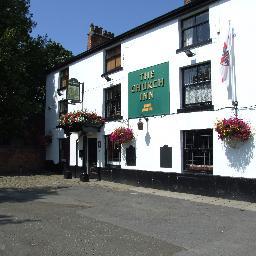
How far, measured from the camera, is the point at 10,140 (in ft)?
86.7

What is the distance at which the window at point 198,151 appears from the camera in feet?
48.6

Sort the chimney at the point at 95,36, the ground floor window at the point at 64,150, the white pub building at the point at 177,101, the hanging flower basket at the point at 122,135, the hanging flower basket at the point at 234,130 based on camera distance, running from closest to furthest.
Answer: the hanging flower basket at the point at 234,130, the white pub building at the point at 177,101, the hanging flower basket at the point at 122,135, the chimney at the point at 95,36, the ground floor window at the point at 64,150

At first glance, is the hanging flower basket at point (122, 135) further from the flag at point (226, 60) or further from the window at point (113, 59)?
the flag at point (226, 60)

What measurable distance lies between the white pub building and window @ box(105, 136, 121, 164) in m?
0.05

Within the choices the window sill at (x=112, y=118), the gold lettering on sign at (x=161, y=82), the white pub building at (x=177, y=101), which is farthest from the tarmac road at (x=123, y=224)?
the window sill at (x=112, y=118)

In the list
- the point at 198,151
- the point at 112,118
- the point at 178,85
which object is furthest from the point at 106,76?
the point at 198,151

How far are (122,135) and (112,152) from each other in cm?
223

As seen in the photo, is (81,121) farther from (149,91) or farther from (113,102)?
(149,91)

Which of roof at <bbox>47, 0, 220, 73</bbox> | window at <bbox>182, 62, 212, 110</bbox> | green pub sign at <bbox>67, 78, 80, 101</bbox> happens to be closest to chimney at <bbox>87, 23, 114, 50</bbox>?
roof at <bbox>47, 0, 220, 73</bbox>

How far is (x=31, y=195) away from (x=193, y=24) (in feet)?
31.2

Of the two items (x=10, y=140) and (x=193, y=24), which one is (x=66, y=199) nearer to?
(x=193, y=24)

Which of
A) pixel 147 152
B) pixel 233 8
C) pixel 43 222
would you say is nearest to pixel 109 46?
pixel 147 152

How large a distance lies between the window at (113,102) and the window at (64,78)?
5012 millimetres

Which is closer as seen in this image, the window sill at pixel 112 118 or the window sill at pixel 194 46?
the window sill at pixel 194 46
